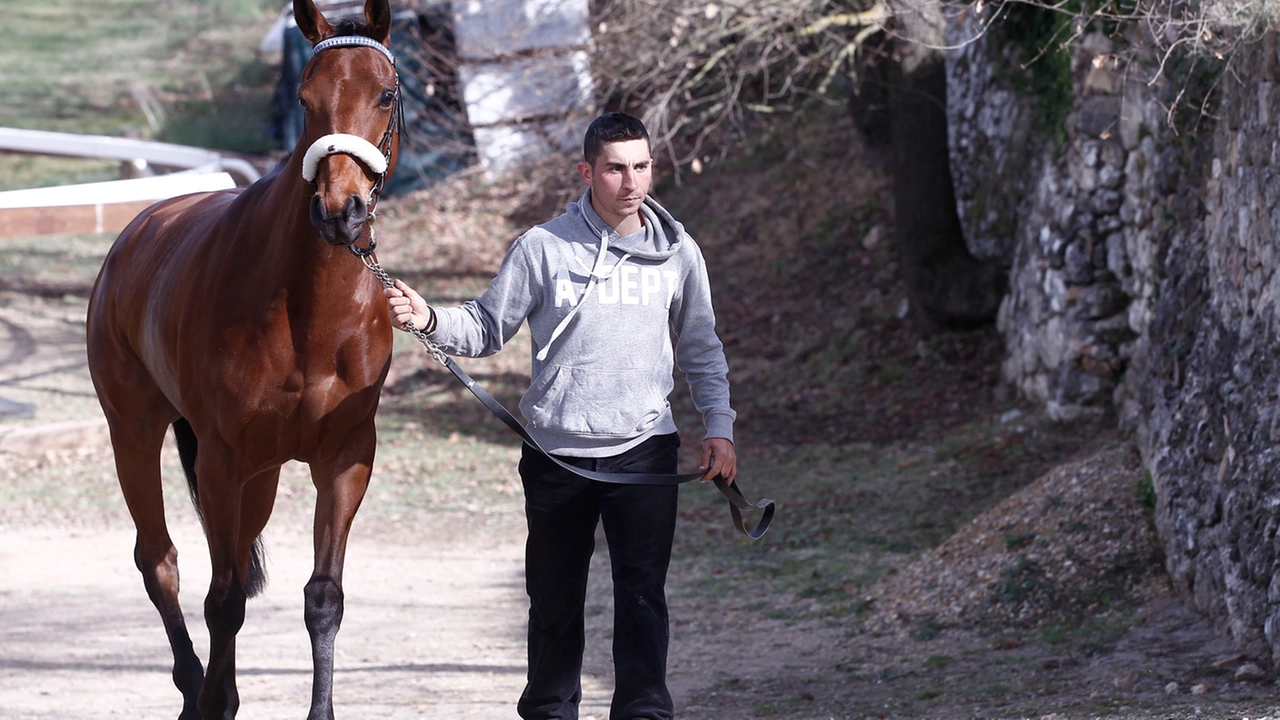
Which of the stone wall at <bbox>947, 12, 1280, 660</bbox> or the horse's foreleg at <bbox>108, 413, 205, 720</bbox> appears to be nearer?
the horse's foreleg at <bbox>108, 413, 205, 720</bbox>

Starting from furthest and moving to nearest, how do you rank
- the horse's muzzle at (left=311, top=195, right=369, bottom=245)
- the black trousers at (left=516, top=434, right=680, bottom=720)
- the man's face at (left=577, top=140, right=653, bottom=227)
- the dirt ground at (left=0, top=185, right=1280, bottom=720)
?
the dirt ground at (left=0, top=185, right=1280, bottom=720)
the black trousers at (left=516, top=434, right=680, bottom=720)
the man's face at (left=577, top=140, right=653, bottom=227)
the horse's muzzle at (left=311, top=195, right=369, bottom=245)

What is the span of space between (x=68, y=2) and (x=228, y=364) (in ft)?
100

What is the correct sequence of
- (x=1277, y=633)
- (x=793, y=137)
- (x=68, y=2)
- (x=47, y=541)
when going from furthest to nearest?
(x=68, y=2), (x=793, y=137), (x=47, y=541), (x=1277, y=633)

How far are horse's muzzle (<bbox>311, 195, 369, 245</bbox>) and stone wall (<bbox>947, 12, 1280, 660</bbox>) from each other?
3081 millimetres

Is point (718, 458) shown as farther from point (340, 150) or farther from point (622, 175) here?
point (340, 150)

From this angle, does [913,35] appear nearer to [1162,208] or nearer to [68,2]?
[1162,208]

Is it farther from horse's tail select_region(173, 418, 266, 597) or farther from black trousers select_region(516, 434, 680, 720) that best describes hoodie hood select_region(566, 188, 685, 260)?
horse's tail select_region(173, 418, 266, 597)

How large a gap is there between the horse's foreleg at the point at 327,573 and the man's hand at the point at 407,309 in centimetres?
71

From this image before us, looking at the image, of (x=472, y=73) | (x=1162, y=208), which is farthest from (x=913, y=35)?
(x=472, y=73)

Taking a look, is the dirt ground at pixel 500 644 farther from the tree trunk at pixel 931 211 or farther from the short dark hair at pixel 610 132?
the tree trunk at pixel 931 211

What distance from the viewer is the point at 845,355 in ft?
34.8

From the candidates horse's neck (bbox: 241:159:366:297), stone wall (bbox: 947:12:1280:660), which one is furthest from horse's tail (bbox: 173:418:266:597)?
stone wall (bbox: 947:12:1280:660)

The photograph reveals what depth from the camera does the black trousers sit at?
331 centimetres

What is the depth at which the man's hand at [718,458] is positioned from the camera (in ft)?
11.1
